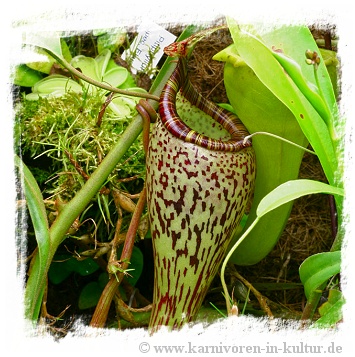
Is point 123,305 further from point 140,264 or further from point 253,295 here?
point 253,295

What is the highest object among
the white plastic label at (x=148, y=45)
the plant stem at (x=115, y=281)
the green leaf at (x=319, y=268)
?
the white plastic label at (x=148, y=45)

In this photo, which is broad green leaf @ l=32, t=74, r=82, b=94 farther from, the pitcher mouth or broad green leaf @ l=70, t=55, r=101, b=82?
the pitcher mouth

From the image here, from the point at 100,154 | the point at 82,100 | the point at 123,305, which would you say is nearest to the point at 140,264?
the point at 123,305

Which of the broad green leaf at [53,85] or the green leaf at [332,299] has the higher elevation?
the broad green leaf at [53,85]

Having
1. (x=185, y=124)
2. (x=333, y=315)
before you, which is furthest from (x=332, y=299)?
(x=185, y=124)

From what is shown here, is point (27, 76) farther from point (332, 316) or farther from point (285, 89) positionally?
point (332, 316)

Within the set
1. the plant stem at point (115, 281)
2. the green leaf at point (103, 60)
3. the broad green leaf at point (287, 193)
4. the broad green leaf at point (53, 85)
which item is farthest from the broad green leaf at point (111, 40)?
the broad green leaf at point (287, 193)

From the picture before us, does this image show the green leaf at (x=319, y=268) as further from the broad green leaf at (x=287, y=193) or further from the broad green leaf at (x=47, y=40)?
the broad green leaf at (x=47, y=40)
